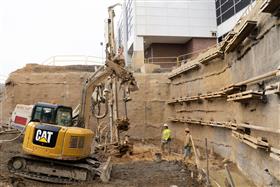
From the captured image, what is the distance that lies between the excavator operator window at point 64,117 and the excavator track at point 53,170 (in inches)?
53.9

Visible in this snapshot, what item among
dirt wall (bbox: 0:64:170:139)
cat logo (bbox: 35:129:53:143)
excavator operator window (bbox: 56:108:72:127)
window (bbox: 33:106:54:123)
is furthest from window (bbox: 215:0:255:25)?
cat logo (bbox: 35:129:53:143)

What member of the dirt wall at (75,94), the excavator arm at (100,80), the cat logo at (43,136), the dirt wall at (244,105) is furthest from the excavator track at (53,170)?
the dirt wall at (75,94)

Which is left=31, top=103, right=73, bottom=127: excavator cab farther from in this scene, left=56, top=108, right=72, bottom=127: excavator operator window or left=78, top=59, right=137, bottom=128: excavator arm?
left=78, top=59, right=137, bottom=128: excavator arm

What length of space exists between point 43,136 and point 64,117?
1.16 m

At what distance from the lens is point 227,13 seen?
1218 inches

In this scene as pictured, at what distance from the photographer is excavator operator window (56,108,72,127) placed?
1095cm

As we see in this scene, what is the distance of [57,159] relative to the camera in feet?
33.6

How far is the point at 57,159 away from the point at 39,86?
50.1 feet

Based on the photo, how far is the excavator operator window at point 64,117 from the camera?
1095cm

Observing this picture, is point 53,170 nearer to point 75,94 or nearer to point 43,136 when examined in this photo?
point 43,136

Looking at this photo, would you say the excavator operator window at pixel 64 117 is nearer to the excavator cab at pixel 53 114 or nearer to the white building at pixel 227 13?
the excavator cab at pixel 53 114

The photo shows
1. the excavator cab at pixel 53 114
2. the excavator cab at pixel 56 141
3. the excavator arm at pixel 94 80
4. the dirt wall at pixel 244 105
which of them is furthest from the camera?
the excavator arm at pixel 94 80

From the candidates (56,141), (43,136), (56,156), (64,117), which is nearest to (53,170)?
(56,156)

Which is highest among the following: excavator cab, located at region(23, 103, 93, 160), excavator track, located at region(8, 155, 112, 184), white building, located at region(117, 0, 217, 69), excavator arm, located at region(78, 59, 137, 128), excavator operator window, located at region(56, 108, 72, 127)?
white building, located at region(117, 0, 217, 69)
